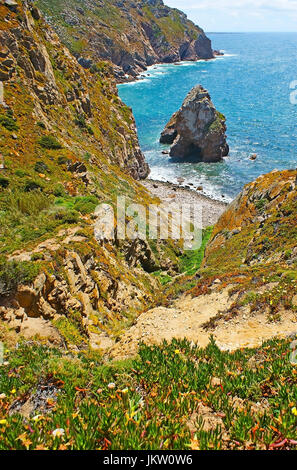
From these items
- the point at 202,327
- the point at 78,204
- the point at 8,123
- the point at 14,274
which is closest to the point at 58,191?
the point at 78,204

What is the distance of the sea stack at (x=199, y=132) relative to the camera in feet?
250

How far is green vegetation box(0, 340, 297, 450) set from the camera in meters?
4.50

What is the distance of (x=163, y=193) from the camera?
195 feet

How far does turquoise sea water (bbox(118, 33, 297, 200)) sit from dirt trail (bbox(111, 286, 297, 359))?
49805 millimetres

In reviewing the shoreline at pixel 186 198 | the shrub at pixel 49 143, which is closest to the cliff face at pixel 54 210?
the shrub at pixel 49 143

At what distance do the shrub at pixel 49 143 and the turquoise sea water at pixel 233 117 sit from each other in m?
41.1

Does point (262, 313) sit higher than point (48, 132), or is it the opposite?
point (48, 132)

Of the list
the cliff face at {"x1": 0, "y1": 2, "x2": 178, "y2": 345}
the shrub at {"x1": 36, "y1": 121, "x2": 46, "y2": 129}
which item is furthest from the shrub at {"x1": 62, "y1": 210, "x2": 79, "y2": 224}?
the shrub at {"x1": 36, "y1": 121, "x2": 46, "y2": 129}

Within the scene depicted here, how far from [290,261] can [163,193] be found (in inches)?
1802

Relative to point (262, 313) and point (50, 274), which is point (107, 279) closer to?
point (50, 274)

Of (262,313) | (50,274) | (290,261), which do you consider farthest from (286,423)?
(290,261)

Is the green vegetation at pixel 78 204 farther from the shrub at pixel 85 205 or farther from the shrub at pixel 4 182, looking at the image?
the shrub at pixel 4 182

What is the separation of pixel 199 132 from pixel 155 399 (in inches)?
3139

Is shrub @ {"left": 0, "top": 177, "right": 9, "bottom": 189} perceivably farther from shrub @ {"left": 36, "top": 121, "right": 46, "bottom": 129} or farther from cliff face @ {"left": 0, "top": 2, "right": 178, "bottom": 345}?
shrub @ {"left": 36, "top": 121, "right": 46, "bottom": 129}
